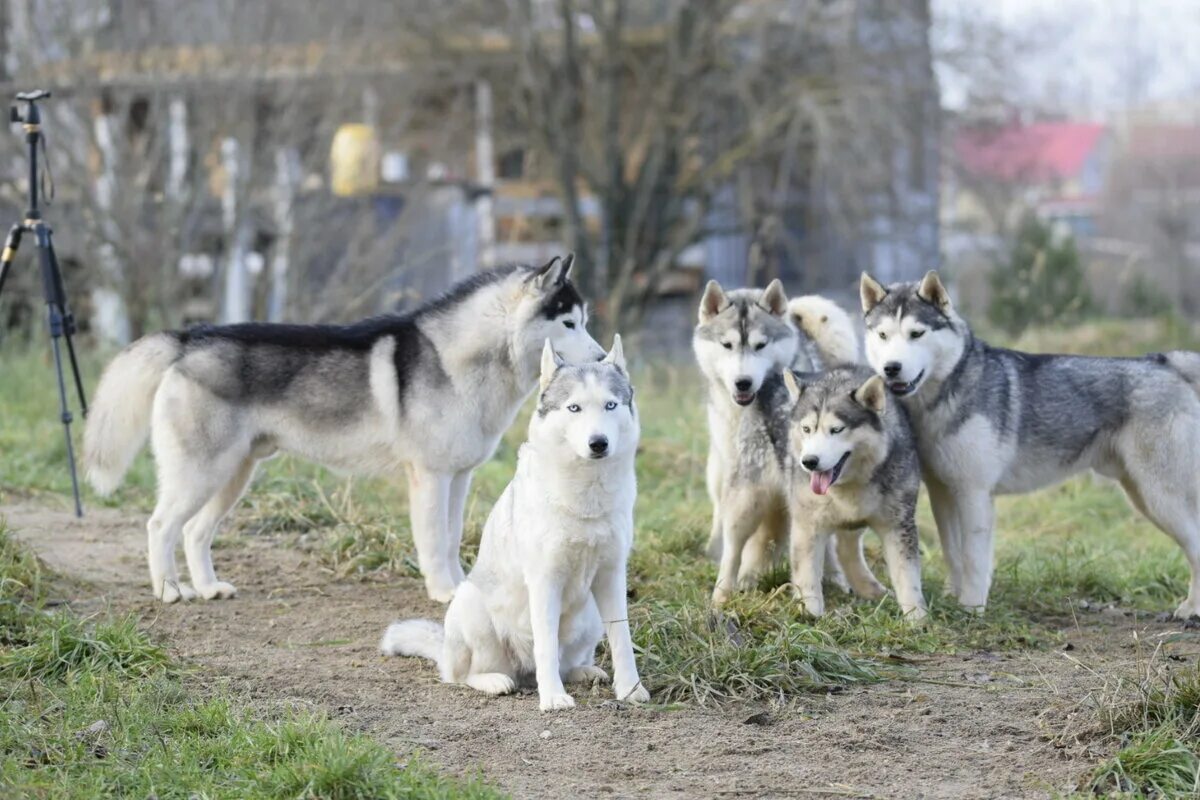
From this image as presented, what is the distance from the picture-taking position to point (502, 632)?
4977mm

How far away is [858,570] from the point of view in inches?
249

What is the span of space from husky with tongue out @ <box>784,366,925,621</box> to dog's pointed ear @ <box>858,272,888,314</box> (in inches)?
16.2

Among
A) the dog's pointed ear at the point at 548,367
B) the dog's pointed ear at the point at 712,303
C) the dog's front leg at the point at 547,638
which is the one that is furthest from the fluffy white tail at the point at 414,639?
the dog's pointed ear at the point at 712,303

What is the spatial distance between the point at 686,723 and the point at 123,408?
3.35 meters

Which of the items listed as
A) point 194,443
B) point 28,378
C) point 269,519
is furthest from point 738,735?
point 28,378

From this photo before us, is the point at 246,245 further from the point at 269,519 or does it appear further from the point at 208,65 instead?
the point at 269,519

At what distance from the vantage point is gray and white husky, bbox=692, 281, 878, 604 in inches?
239

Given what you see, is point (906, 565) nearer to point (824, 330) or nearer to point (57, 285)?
point (824, 330)

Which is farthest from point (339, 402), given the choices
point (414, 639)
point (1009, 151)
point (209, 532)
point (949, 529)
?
point (1009, 151)

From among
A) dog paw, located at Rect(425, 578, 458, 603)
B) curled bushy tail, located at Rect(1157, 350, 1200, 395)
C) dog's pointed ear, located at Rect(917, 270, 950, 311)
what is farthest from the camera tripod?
curled bushy tail, located at Rect(1157, 350, 1200, 395)

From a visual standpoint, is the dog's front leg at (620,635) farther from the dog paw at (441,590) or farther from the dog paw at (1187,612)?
the dog paw at (1187,612)

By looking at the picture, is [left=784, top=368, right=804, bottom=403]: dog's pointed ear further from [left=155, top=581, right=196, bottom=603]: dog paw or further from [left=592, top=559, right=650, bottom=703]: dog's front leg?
[left=155, top=581, right=196, bottom=603]: dog paw

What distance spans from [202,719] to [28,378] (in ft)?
24.8

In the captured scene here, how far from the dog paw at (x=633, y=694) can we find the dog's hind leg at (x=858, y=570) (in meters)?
1.78
